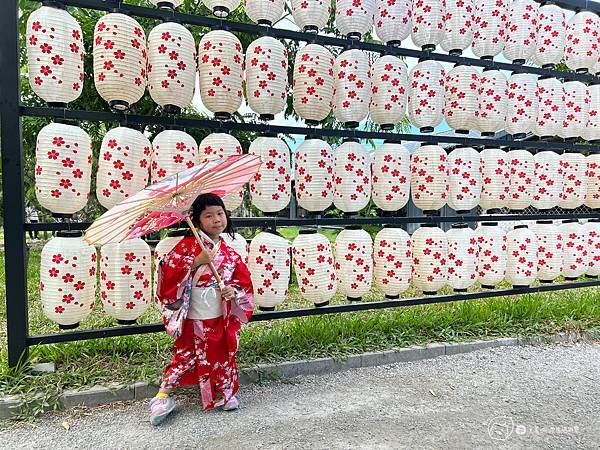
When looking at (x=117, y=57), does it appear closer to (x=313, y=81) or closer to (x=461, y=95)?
(x=313, y=81)

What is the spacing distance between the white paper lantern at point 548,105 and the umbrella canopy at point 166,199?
350 cm

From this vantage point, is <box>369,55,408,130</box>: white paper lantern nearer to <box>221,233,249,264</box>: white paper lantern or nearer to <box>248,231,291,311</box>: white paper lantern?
<box>248,231,291,311</box>: white paper lantern

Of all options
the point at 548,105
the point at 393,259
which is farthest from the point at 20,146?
the point at 548,105

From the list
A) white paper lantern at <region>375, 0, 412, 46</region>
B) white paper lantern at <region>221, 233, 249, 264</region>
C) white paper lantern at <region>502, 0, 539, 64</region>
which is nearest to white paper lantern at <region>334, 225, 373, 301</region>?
white paper lantern at <region>221, 233, 249, 264</region>

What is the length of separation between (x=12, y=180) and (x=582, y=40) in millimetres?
5715

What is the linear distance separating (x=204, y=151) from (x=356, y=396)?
220cm

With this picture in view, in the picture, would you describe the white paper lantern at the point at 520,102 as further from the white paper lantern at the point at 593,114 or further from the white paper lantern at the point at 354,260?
the white paper lantern at the point at 354,260

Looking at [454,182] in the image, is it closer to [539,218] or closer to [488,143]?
[488,143]

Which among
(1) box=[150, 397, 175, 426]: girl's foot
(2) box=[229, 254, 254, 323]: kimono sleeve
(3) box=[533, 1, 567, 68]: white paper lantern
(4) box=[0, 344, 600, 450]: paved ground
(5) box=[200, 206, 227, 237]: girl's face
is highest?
(3) box=[533, 1, 567, 68]: white paper lantern

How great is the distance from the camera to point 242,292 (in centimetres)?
279

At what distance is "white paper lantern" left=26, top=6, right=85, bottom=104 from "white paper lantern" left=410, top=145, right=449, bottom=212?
2.92 m

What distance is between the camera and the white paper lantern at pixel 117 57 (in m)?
2.80

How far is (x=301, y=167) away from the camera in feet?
11.2

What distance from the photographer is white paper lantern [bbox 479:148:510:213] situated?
13.2ft
